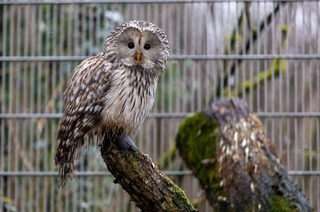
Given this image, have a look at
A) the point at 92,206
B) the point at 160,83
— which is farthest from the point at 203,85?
the point at 92,206

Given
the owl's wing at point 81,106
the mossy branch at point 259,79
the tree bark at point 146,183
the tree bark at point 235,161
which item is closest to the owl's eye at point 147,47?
the owl's wing at point 81,106

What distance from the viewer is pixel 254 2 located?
21.6 feet

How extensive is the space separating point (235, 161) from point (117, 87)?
122cm

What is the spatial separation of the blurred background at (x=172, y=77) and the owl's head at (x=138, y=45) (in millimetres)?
1977

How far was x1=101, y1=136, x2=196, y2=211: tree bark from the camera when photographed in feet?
13.0

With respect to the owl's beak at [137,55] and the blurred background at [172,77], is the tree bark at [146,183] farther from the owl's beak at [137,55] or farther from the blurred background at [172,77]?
the blurred background at [172,77]

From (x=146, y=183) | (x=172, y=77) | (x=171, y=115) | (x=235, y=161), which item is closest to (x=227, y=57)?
(x=171, y=115)

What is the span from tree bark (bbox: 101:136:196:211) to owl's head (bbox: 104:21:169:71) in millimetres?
591

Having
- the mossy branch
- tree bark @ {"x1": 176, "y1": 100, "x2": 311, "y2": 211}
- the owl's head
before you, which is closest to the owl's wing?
the owl's head

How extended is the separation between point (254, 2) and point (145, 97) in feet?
7.79

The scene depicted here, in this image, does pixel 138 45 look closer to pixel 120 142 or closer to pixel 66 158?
pixel 120 142

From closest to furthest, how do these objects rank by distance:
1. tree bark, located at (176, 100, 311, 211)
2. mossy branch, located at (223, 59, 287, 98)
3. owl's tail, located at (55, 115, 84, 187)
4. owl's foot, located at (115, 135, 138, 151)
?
1. owl's foot, located at (115, 135, 138, 151)
2. owl's tail, located at (55, 115, 84, 187)
3. tree bark, located at (176, 100, 311, 211)
4. mossy branch, located at (223, 59, 287, 98)

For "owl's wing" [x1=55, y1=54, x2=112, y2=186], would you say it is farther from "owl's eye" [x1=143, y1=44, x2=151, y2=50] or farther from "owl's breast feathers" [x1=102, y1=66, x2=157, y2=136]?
"owl's eye" [x1=143, y1=44, x2=151, y2=50]

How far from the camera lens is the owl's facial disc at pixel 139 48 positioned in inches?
172
